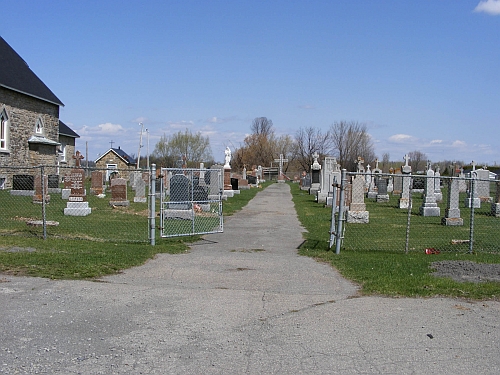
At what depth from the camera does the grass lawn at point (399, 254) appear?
7.66 m

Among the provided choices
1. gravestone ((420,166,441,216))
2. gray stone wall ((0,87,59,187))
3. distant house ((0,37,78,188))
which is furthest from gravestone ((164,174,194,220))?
gray stone wall ((0,87,59,187))

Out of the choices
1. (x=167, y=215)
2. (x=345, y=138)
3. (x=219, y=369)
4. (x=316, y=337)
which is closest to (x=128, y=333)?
(x=219, y=369)

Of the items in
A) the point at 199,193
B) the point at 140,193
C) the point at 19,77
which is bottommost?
the point at 140,193

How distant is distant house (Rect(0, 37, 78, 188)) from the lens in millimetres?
32281

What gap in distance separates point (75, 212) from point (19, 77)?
20.8 meters

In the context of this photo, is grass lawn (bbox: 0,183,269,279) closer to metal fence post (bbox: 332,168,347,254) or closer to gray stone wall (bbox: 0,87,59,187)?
metal fence post (bbox: 332,168,347,254)

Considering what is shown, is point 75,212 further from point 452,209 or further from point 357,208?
point 452,209

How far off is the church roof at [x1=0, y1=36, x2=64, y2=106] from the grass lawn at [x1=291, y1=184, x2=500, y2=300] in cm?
2269

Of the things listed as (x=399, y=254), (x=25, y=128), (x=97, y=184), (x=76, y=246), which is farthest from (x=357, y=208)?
(x=25, y=128)

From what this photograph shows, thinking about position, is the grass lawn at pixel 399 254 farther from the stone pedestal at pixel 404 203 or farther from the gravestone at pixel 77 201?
the gravestone at pixel 77 201

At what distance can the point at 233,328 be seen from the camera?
5.72 m

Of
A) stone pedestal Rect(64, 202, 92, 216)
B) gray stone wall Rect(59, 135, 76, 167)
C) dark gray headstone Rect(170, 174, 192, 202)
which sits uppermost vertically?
gray stone wall Rect(59, 135, 76, 167)

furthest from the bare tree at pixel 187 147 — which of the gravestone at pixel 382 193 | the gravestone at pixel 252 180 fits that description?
the gravestone at pixel 382 193

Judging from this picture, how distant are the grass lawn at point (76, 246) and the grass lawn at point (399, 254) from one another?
355 centimetres
